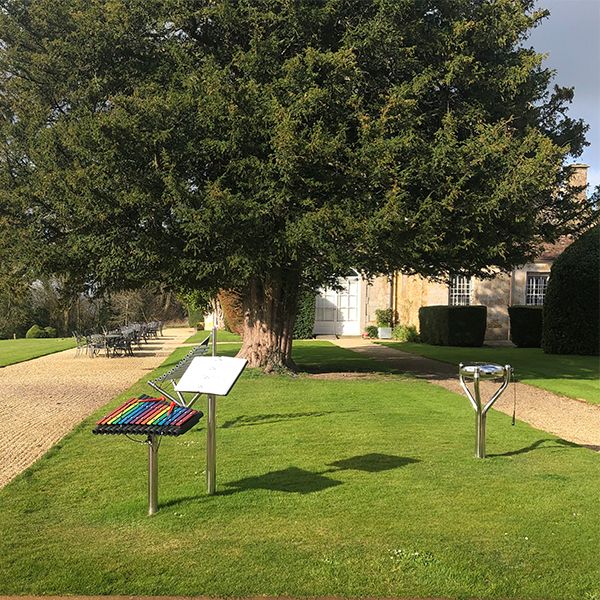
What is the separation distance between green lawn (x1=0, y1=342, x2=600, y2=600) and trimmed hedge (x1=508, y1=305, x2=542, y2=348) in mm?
19006

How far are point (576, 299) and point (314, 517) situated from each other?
19698 mm

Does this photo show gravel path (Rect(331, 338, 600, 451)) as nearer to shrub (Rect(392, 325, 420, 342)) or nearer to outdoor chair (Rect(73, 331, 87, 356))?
outdoor chair (Rect(73, 331, 87, 356))

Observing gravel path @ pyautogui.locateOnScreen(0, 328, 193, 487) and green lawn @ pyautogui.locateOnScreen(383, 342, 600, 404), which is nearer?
gravel path @ pyautogui.locateOnScreen(0, 328, 193, 487)

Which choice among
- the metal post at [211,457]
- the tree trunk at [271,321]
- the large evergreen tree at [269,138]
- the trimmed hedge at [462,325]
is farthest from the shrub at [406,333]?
the metal post at [211,457]

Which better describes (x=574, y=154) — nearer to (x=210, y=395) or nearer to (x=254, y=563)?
(x=210, y=395)

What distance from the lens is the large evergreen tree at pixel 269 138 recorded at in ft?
38.1

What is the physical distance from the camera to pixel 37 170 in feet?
45.2

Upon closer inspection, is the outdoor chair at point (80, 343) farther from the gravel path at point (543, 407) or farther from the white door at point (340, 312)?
the white door at point (340, 312)

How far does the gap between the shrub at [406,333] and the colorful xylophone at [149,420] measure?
2526 cm

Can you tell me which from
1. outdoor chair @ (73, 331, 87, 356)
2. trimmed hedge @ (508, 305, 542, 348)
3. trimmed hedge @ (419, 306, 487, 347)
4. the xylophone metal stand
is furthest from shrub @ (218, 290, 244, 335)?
the xylophone metal stand

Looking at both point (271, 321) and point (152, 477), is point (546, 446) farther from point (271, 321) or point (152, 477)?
point (271, 321)

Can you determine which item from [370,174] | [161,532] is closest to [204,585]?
[161,532]

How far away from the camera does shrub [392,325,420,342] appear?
3001cm

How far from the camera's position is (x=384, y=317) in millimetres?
32812
